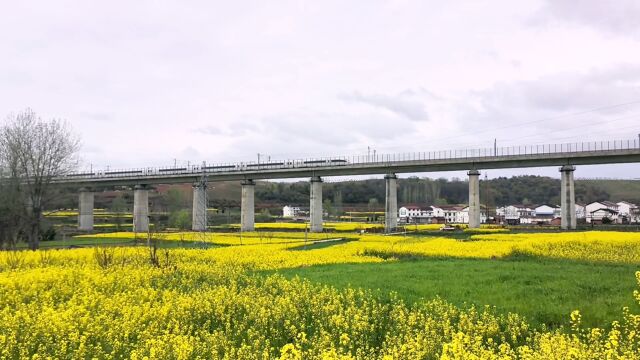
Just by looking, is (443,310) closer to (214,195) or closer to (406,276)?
(406,276)

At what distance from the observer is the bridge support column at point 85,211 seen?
265ft

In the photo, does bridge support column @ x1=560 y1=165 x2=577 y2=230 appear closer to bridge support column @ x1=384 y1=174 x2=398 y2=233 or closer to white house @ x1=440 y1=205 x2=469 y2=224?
bridge support column @ x1=384 y1=174 x2=398 y2=233

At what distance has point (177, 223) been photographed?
7275cm

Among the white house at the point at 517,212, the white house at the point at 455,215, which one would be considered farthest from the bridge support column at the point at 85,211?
the white house at the point at 517,212

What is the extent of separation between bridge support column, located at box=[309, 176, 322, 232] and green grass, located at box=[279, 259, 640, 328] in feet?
152

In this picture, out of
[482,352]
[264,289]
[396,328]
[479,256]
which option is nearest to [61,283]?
[264,289]

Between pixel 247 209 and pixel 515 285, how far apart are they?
6039 centimetres

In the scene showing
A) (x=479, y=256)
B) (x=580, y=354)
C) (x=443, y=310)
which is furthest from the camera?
(x=479, y=256)

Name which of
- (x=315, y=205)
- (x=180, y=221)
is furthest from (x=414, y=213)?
(x=180, y=221)

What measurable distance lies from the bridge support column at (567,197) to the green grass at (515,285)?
43066 millimetres

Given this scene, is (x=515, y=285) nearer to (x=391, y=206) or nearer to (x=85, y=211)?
(x=391, y=206)

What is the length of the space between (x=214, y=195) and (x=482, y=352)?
443 feet

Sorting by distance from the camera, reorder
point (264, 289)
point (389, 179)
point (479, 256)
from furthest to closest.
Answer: point (389, 179)
point (479, 256)
point (264, 289)

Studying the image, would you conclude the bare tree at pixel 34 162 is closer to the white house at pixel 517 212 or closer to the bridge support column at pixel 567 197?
the bridge support column at pixel 567 197
